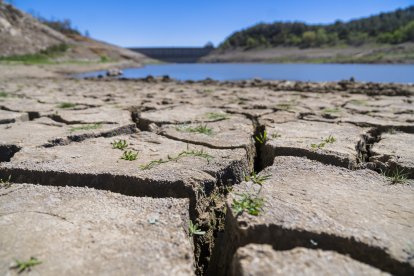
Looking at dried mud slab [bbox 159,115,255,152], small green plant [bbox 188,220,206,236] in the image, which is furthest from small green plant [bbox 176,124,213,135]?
small green plant [bbox 188,220,206,236]

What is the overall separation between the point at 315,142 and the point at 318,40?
54.0 meters

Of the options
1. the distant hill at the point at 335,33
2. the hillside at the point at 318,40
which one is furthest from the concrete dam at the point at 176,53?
the distant hill at the point at 335,33

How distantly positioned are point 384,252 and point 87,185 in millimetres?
1016

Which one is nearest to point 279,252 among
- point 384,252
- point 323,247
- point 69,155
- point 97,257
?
point 323,247

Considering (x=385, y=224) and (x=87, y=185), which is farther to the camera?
(x=87, y=185)

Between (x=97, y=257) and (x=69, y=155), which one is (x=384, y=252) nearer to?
(x=97, y=257)

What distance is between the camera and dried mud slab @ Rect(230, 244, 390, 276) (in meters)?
0.80

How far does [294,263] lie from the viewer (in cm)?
83

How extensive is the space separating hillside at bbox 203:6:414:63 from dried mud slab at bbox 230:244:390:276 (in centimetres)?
3639

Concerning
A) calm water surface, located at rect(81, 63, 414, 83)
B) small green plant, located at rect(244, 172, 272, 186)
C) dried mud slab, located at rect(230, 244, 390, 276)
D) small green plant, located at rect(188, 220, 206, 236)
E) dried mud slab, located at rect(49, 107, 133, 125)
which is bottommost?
calm water surface, located at rect(81, 63, 414, 83)

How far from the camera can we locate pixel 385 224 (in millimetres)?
A: 1000

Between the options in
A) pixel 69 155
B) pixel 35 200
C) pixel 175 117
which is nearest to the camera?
pixel 35 200

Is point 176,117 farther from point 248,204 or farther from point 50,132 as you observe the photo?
point 248,204

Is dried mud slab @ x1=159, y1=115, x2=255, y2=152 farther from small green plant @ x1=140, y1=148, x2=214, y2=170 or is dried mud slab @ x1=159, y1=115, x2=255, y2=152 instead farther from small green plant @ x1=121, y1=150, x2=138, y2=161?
small green plant @ x1=121, y1=150, x2=138, y2=161
